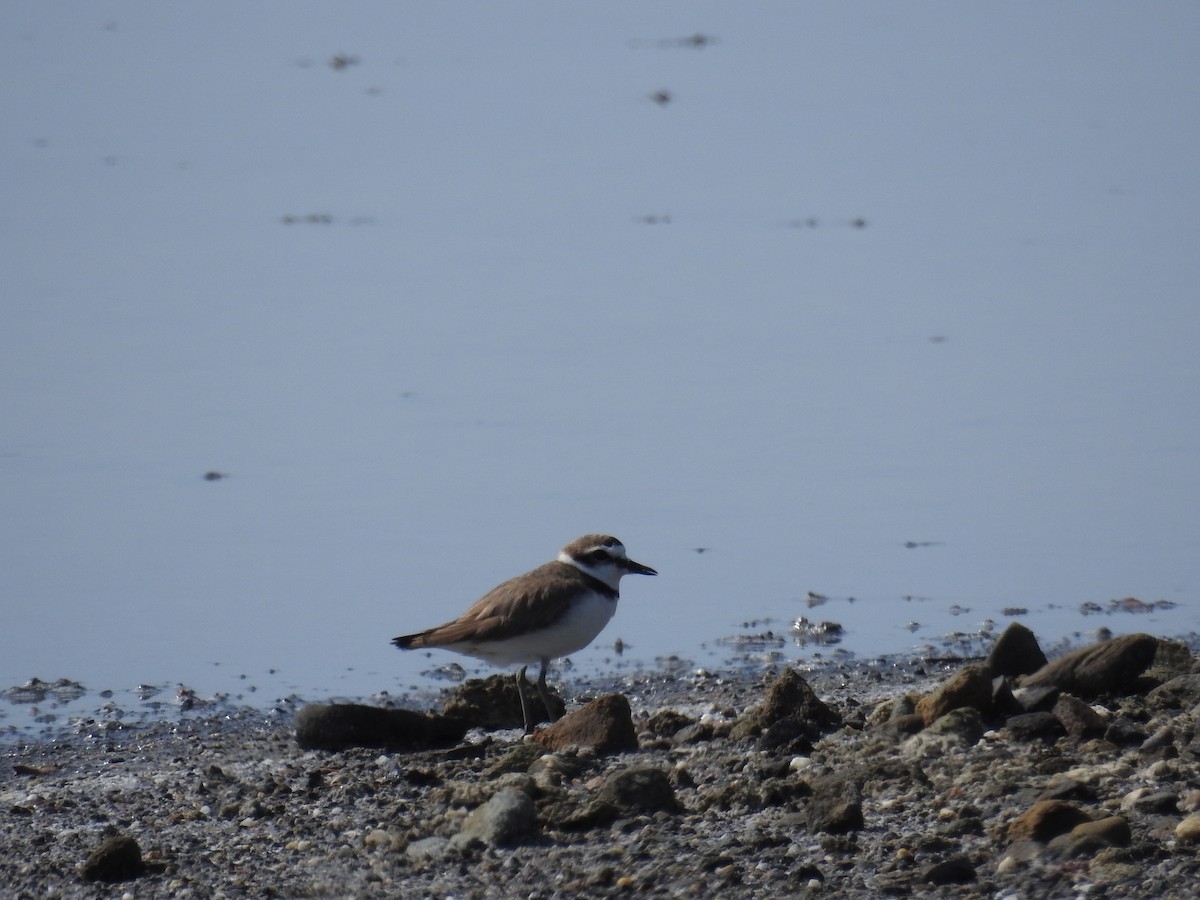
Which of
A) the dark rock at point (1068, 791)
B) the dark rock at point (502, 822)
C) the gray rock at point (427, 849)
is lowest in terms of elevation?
the gray rock at point (427, 849)

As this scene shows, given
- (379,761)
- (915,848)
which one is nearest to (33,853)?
(379,761)

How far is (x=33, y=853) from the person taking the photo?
223 inches

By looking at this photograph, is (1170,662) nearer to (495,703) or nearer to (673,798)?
(673,798)

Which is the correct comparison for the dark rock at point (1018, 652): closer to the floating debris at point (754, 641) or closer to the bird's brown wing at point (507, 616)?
the floating debris at point (754, 641)

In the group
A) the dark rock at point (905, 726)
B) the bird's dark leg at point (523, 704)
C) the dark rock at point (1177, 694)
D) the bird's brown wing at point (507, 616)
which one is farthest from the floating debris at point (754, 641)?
the dark rock at point (1177, 694)

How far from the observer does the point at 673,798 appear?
5543mm

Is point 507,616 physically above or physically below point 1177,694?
below

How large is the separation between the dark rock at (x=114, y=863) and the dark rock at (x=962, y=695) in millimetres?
2631

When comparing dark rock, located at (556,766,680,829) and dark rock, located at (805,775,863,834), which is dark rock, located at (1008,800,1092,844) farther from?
dark rock, located at (556,766,680,829)

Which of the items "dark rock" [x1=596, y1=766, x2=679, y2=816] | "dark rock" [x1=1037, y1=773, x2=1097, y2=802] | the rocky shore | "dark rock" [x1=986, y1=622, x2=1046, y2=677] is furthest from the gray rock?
"dark rock" [x1=986, y1=622, x2=1046, y2=677]

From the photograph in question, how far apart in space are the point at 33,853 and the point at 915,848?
2.82m

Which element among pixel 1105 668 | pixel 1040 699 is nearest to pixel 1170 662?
pixel 1105 668

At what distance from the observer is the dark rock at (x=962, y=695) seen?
234 inches

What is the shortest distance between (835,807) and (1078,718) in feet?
3.47
